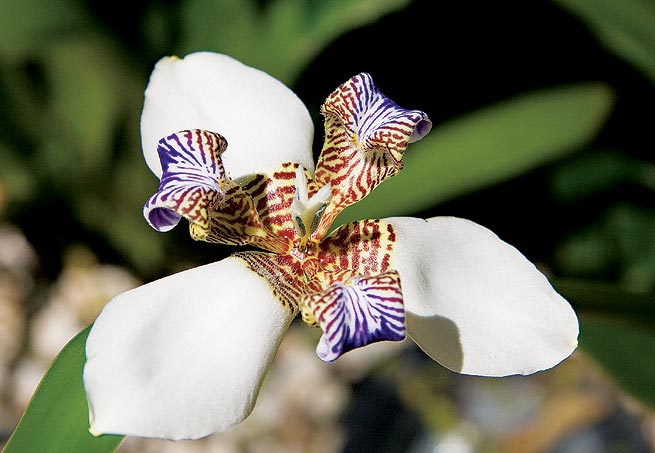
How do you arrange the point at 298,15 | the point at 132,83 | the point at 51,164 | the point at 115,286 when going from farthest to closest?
1. the point at 115,286
2. the point at 51,164
3. the point at 132,83
4. the point at 298,15

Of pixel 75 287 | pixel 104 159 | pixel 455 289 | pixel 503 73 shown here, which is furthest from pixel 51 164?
pixel 455 289

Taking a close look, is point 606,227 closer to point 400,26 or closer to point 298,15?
point 400,26

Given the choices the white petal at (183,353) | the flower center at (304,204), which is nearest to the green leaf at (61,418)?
the white petal at (183,353)

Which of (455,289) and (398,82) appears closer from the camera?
(455,289)

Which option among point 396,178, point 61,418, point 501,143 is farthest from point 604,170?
point 61,418

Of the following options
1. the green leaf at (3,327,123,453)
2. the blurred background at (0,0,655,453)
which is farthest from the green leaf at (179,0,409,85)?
the green leaf at (3,327,123,453)

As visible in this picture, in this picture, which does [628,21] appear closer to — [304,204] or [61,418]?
[304,204]
